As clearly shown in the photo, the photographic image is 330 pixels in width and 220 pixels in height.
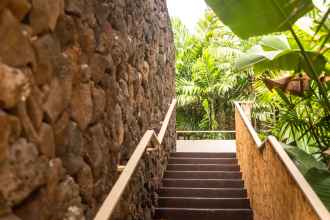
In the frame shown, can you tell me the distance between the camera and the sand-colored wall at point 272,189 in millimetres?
2471

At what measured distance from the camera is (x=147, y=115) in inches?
176

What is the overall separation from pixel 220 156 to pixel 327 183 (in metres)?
4.34

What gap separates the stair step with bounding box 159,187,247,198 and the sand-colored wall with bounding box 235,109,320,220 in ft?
0.56

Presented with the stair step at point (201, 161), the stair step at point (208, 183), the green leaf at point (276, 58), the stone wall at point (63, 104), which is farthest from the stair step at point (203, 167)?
the green leaf at point (276, 58)

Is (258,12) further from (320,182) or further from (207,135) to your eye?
(207,135)

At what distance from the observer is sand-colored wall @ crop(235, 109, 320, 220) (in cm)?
247

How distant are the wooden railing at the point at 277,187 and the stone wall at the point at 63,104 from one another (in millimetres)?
1060

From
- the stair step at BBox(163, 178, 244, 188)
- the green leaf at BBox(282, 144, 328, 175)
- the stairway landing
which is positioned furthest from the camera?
the stairway landing

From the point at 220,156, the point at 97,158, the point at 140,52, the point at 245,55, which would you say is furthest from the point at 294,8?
the point at 220,156

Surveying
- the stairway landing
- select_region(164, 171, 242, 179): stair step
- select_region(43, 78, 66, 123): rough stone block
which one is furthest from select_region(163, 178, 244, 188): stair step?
select_region(43, 78, 66, 123): rough stone block

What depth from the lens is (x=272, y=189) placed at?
3287mm

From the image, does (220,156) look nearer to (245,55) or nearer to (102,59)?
(245,55)

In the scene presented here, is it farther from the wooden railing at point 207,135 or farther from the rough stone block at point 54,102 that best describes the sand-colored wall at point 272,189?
the wooden railing at point 207,135

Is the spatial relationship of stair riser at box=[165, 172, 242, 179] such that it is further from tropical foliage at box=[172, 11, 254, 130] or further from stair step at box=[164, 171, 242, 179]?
tropical foliage at box=[172, 11, 254, 130]
